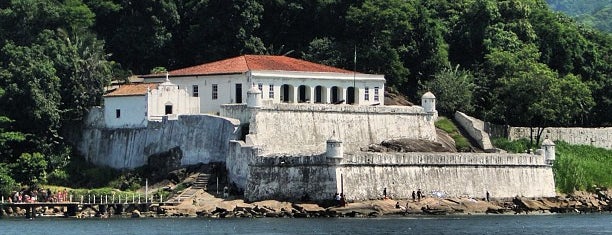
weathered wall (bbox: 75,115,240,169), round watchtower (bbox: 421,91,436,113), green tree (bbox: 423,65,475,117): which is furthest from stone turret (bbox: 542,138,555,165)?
weathered wall (bbox: 75,115,240,169)

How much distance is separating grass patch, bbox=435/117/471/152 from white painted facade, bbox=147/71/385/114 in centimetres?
419

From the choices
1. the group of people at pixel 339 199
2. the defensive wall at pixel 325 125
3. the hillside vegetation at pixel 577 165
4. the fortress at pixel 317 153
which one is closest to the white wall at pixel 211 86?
the fortress at pixel 317 153

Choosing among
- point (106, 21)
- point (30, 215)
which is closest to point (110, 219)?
point (30, 215)

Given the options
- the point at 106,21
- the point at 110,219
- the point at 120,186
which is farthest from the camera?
the point at 106,21

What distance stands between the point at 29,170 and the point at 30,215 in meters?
4.90

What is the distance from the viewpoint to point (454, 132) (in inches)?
4508

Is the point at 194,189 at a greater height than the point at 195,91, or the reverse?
the point at 195,91

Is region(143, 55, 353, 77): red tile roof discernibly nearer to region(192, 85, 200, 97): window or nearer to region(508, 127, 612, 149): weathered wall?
region(192, 85, 200, 97): window

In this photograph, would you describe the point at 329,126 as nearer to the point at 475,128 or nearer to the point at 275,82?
the point at 275,82

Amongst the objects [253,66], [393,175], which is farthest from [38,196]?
[393,175]

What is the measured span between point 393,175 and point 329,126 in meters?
8.03

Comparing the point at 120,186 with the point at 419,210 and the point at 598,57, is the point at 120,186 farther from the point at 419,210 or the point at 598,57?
the point at 598,57

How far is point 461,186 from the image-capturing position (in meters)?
103

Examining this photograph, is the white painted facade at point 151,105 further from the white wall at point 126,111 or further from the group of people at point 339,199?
the group of people at point 339,199
